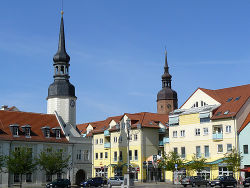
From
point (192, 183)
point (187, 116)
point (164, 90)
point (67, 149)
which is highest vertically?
point (164, 90)

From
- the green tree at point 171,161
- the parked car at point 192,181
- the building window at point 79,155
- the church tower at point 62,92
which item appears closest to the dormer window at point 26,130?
the church tower at point 62,92

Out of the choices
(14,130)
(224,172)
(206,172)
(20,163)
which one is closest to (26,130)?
(14,130)

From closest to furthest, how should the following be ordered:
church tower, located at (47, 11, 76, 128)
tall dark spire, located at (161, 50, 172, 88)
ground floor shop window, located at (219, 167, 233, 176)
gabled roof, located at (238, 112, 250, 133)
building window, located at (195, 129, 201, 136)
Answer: gabled roof, located at (238, 112, 250, 133) → ground floor shop window, located at (219, 167, 233, 176) → building window, located at (195, 129, 201, 136) → church tower, located at (47, 11, 76, 128) → tall dark spire, located at (161, 50, 172, 88)

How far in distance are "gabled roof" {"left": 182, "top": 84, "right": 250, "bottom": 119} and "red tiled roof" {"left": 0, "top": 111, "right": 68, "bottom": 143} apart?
83.1 ft

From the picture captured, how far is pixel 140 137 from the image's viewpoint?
7612 centimetres

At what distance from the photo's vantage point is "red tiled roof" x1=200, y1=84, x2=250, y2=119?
6380 cm

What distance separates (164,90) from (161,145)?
4429 cm

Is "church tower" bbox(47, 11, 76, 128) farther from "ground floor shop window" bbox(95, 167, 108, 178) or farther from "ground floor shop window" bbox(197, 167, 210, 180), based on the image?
"ground floor shop window" bbox(197, 167, 210, 180)

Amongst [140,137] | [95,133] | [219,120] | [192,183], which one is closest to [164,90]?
[95,133]

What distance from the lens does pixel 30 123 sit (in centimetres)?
7094

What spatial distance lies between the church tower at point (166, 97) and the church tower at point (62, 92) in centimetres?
4699

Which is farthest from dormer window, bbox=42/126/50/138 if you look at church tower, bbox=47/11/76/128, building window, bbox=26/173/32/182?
building window, bbox=26/173/32/182

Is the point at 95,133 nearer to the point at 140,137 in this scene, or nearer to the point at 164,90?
the point at 140,137

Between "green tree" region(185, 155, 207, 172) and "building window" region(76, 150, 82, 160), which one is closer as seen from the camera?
"green tree" region(185, 155, 207, 172)
